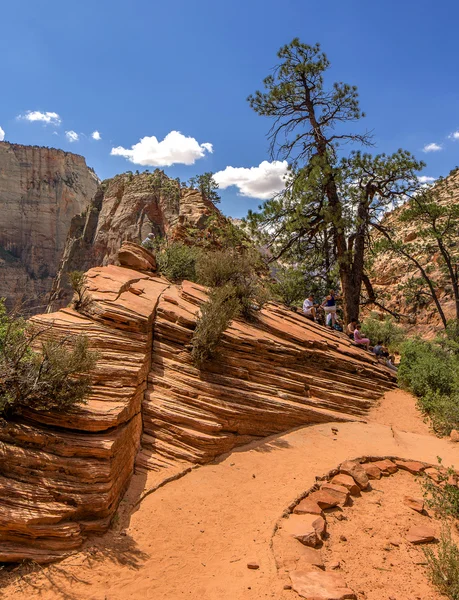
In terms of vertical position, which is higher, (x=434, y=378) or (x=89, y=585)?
(x=434, y=378)

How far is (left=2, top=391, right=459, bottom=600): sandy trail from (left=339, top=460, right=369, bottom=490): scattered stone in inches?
9.6

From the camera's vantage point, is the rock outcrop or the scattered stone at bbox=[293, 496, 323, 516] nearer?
the rock outcrop

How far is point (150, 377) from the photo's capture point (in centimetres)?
683

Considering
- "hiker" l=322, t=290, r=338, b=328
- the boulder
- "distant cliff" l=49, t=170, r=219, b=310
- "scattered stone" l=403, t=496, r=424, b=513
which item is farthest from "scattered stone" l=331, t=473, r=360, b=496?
"distant cliff" l=49, t=170, r=219, b=310

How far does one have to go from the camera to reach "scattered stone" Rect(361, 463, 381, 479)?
18.9 ft

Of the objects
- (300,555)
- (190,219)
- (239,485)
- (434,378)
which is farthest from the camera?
(190,219)

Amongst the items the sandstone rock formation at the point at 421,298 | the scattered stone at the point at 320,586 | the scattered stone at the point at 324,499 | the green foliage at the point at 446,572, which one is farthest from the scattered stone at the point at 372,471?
the sandstone rock formation at the point at 421,298

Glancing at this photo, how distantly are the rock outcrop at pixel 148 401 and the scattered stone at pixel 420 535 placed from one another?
2.93m

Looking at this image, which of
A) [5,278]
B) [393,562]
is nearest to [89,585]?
[393,562]

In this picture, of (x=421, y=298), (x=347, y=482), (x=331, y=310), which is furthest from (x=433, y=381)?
(x=421, y=298)

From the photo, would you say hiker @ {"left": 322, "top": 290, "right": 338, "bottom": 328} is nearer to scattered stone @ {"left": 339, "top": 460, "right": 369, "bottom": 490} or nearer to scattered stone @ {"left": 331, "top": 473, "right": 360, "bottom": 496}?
scattered stone @ {"left": 339, "top": 460, "right": 369, "bottom": 490}

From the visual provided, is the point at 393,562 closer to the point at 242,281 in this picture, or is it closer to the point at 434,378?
the point at 434,378

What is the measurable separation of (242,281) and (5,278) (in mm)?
63908

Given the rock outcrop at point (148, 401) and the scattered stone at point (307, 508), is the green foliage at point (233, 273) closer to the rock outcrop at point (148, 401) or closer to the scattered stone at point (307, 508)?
the rock outcrop at point (148, 401)
